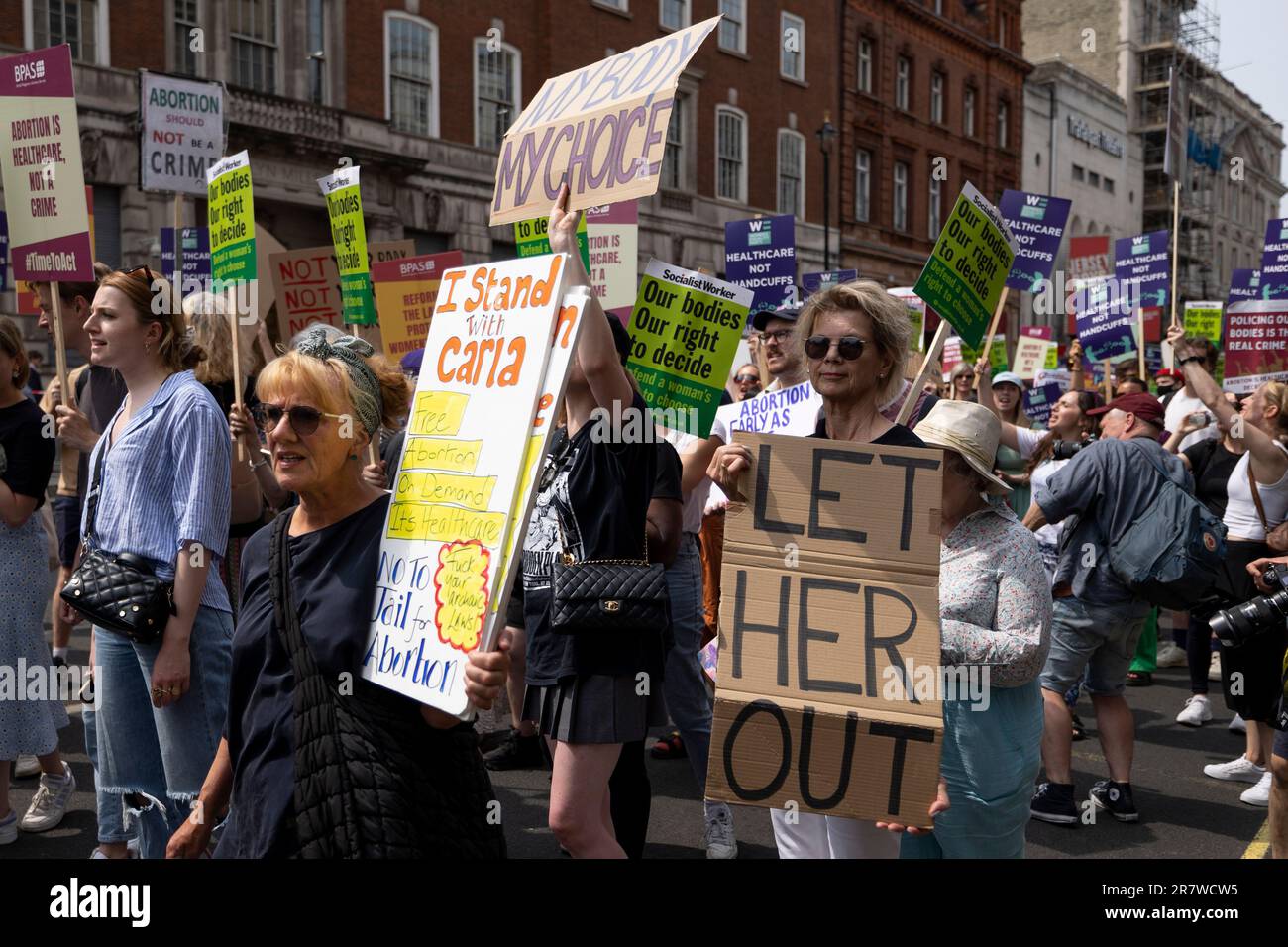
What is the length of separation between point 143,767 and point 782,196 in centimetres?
2949

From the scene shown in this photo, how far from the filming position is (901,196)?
1436 inches

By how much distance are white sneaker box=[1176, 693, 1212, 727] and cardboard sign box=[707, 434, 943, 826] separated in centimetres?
511

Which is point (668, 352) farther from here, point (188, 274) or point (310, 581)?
point (188, 274)

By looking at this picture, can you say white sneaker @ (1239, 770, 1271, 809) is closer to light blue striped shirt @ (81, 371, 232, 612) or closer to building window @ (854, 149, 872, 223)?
light blue striped shirt @ (81, 371, 232, 612)

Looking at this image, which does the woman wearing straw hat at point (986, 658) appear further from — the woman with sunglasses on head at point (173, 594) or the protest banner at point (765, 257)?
the protest banner at point (765, 257)

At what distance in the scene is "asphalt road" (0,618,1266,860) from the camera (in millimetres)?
4781

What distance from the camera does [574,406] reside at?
3441mm

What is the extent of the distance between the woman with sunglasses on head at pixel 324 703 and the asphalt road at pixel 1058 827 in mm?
2335

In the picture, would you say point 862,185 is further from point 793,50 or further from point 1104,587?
point 1104,587

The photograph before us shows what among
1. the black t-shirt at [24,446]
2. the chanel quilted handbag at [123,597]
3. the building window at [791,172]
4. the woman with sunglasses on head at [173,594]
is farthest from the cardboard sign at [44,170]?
the building window at [791,172]

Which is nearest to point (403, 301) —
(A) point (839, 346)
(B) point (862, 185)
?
(A) point (839, 346)

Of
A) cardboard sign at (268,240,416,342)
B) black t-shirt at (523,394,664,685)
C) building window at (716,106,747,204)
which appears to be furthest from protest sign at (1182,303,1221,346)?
building window at (716,106,747,204)

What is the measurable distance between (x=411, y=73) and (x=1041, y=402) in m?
15.7

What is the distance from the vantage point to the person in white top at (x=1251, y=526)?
467cm
